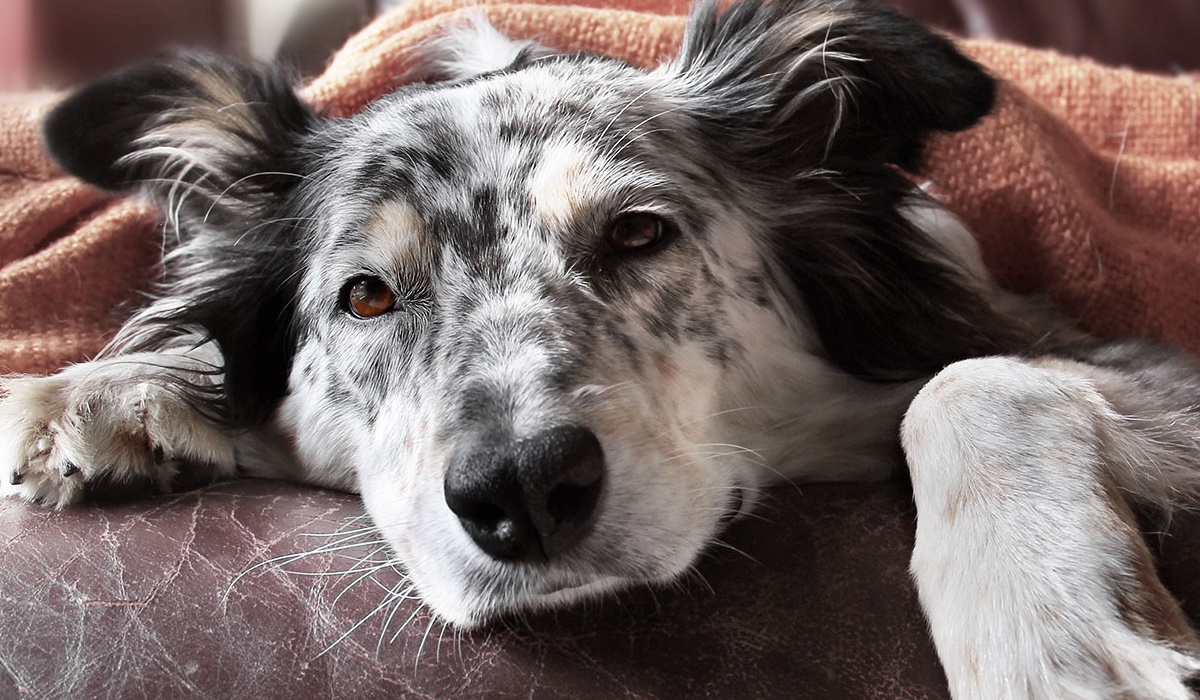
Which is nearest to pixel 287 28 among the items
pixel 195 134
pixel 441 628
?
pixel 195 134

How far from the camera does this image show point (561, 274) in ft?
4.56

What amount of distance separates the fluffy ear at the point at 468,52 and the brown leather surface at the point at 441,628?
114cm

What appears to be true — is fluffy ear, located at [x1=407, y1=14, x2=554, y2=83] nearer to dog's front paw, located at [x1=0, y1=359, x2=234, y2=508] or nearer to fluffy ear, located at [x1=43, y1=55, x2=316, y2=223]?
fluffy ear, located at [x1=43, y1=55, x2=316, y2=223]

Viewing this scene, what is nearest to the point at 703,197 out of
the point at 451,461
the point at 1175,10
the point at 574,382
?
the point at 574,382

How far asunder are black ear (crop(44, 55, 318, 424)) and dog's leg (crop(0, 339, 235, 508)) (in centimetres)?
11

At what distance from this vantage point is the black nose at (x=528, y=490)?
101cm

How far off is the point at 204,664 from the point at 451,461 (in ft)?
1.15

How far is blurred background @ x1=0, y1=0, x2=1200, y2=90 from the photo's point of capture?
2.61 meters

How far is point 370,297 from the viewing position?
1.52 m

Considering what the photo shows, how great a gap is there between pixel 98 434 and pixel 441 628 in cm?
66

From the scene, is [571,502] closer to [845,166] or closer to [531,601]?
[531,601]

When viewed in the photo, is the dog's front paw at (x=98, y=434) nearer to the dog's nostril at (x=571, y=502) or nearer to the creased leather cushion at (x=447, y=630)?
the creased leather cushion at (x=447, y=630)

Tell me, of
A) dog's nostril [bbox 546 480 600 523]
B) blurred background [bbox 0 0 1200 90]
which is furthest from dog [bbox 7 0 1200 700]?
blurred background [bbox 0 0 1200 90]

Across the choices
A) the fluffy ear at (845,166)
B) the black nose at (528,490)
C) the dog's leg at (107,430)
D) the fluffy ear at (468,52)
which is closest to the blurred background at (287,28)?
the fluffy ear at (468,52)
